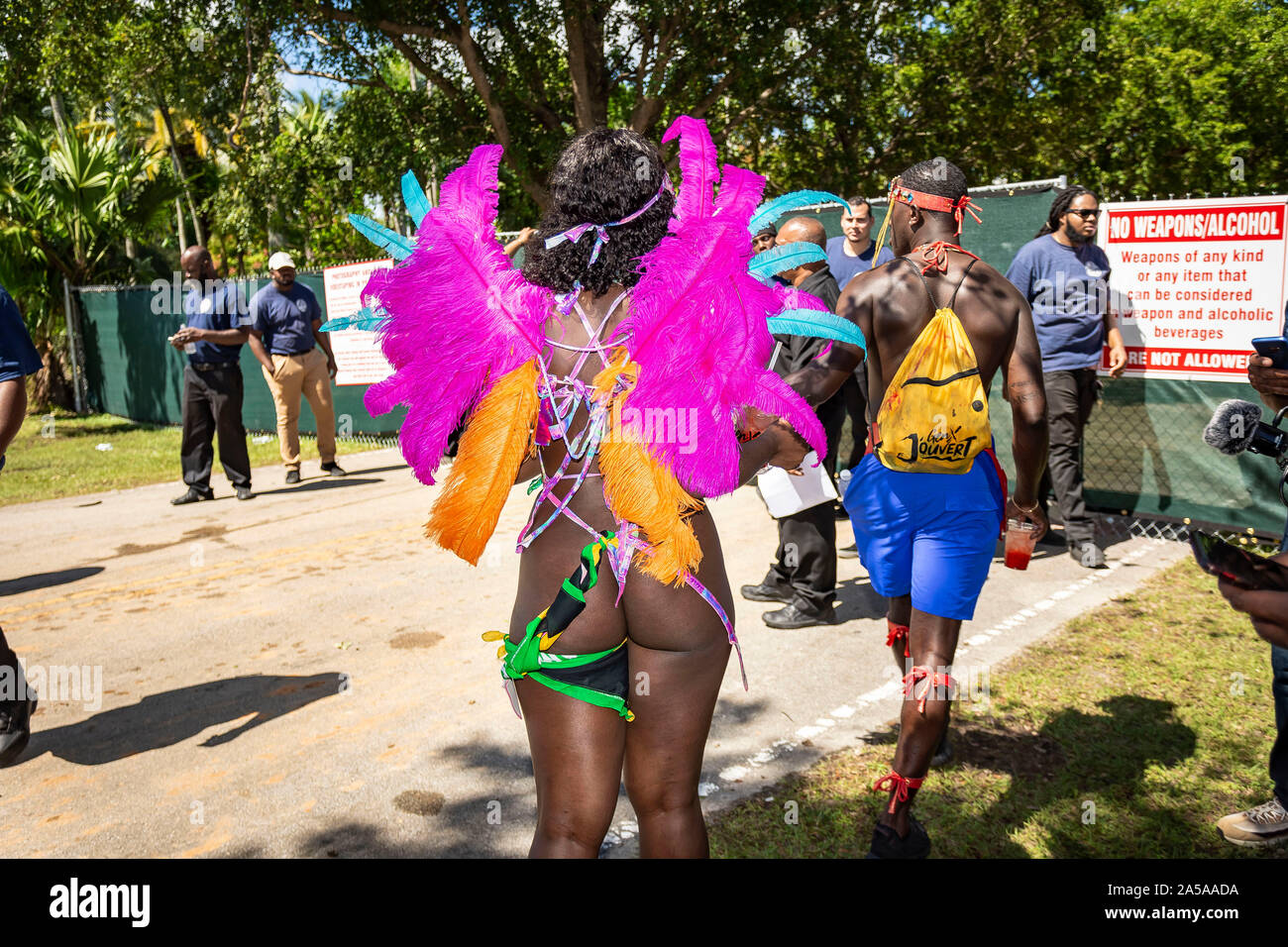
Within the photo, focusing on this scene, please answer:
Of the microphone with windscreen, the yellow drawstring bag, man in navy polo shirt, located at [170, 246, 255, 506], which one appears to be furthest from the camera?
man in navy polo shirt, located at [170, 246, 255, 506]

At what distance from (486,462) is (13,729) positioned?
294cm

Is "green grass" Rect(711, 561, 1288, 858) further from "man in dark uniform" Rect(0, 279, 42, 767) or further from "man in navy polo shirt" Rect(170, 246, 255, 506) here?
"man in navy polo shirt" Rect(170, 246, 255, 506)

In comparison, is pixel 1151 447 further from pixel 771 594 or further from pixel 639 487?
pixel 639 487

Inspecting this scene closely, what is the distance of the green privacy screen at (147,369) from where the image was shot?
43.2 feet

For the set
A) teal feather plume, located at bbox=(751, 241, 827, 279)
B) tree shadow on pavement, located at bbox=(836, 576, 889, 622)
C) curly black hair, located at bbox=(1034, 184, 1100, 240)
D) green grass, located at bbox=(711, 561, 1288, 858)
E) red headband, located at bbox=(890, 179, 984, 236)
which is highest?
curly black hair, located at bbox=(1034, 184, 1100, 240)

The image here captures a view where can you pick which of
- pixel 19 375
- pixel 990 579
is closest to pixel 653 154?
pixel 19 375

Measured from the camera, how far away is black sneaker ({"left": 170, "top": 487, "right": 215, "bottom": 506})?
30.6 feet

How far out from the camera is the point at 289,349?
1007 cm

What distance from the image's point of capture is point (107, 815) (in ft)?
12.1

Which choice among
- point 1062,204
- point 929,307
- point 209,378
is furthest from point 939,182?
point 209,378

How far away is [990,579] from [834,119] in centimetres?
1479

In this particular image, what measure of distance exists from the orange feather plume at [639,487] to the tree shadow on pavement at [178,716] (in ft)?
9.67

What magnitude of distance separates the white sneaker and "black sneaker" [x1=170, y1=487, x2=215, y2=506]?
8.75 metres

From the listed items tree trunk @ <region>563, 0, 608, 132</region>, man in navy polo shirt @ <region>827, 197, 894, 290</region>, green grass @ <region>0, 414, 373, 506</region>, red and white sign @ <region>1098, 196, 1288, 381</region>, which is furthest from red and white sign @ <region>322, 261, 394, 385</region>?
red and white sign @ <region>1098, 196, 1288, 381</region>
